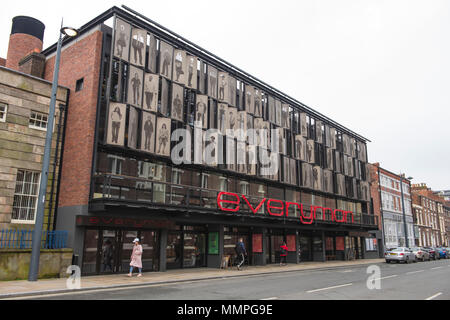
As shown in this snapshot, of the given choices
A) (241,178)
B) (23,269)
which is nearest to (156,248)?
(23,269)

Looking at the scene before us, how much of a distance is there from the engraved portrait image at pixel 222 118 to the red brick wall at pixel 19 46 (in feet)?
45.7

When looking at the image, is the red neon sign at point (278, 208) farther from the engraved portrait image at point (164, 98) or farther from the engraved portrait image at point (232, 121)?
the engraved portrait image at point (164, 98)

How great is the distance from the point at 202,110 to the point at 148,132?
481 centimetres

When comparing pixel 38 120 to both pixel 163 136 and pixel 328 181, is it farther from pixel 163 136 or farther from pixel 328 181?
pixel 328 181

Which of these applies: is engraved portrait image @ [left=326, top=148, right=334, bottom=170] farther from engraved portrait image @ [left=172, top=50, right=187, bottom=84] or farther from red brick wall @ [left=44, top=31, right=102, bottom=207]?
red brick wall @ [left=44, top=31, right=102, bottom=207]

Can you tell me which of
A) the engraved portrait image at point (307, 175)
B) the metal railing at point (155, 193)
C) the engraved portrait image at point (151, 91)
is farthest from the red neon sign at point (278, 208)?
the engraved portrait image at point (151, 91)

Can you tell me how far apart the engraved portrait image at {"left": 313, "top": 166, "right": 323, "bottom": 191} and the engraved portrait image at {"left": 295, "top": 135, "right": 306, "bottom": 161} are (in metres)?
2.19

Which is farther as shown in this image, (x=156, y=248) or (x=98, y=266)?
(x=156, y=248)

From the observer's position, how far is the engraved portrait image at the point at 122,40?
729 inches

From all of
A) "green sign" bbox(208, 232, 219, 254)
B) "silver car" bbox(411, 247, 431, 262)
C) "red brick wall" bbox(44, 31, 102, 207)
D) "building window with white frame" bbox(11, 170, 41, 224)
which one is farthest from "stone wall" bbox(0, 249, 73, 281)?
"silver car" bbox(411, 247, 431, 262)

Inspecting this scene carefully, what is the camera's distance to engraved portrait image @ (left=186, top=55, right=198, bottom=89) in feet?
73.9

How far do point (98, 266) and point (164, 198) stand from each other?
451 centimetres
